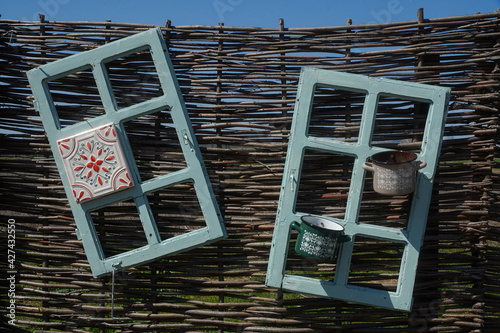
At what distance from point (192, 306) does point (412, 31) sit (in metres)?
2.17

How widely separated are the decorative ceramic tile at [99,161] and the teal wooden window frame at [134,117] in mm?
52

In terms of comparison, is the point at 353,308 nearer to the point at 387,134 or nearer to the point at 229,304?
the point at 229,304

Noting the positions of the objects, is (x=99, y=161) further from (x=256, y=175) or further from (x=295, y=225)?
(x=295, y=225)

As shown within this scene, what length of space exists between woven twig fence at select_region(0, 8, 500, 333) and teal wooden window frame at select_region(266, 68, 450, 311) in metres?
0.18

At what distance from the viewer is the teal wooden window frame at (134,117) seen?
2.48 metres

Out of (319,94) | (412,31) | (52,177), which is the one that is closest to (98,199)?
(52,177)

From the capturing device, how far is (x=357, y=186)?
2395mm

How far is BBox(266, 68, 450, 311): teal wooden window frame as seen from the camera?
2.37m

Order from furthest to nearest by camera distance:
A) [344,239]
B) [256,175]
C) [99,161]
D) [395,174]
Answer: [256,175] → [99,161] → [344,239] → [395,174]

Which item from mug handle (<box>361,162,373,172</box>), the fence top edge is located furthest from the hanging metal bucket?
the fence top edge

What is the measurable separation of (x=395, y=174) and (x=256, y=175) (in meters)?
0.84

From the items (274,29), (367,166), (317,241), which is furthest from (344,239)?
(274,29)

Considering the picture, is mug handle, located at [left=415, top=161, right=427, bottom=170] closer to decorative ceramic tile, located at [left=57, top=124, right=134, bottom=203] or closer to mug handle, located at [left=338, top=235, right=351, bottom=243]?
mug handle, located at [left=338, top=235, right=351, bottom=243]

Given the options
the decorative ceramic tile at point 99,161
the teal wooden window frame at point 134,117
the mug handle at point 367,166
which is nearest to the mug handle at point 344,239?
the mug handle at point 367,166
